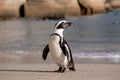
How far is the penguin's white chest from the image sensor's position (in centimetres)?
986

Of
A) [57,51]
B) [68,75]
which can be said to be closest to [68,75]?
[68,75]

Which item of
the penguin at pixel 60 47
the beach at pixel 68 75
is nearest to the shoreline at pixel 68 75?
the beach at pixel 68 75

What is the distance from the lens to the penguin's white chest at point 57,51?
9.86 metres

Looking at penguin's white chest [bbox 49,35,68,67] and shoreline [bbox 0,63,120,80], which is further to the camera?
penguin's white chest [bbox 49,35,68,67]

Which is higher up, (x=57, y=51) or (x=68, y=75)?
(x=57, y=51)

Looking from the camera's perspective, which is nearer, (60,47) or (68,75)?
(68,75)

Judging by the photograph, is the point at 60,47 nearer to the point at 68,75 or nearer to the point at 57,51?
the point at 57,51

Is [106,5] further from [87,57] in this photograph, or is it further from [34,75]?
[34,75]

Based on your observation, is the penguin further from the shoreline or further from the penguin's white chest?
the shoreline

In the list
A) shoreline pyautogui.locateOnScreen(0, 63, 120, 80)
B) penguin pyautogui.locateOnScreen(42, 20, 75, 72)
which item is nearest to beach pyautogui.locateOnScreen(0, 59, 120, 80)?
shoreline pyautogui.locateOnScreen(0, 63, 120, 80)

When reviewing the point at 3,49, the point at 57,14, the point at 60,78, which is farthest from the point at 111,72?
the point at 57,14

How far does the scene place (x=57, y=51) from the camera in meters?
9.94

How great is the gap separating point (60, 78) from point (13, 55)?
6.03 meters

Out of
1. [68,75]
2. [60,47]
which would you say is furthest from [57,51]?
[68,75]
